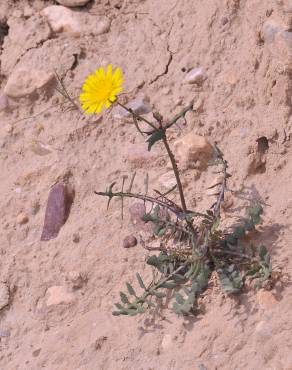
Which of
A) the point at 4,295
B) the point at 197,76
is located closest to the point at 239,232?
the point at 197,76

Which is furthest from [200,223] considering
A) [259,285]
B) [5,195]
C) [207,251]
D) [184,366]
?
[5,195]

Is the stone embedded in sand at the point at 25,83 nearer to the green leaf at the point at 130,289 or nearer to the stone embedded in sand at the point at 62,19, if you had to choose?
the stone embedded in sand at the point at 62,19

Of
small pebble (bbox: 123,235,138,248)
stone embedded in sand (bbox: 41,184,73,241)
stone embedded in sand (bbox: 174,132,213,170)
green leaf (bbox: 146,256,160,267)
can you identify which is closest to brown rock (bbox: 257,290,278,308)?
green leaf (bbox: 146,256,160,267)

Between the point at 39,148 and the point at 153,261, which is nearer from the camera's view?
the point at 153,261

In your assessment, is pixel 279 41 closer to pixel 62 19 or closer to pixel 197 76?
pixel 197 76

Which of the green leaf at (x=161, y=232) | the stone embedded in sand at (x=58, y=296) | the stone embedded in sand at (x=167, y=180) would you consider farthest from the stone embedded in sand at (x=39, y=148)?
the green leaf at (x=161, y=232)

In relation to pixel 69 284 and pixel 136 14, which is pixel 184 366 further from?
pixel 136 14
